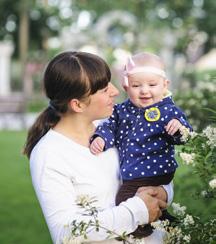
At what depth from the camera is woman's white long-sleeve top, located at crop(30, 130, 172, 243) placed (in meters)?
2.61

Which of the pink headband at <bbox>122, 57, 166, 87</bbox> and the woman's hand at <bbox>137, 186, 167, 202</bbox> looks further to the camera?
the pink headband at <bbox>122, 57, 166, 87</bbox>

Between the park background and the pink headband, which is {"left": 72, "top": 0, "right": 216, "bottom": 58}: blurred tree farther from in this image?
the pink headband

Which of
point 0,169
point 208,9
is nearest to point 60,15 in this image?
point 208,9

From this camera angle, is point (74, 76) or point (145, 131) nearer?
point (74, 76)

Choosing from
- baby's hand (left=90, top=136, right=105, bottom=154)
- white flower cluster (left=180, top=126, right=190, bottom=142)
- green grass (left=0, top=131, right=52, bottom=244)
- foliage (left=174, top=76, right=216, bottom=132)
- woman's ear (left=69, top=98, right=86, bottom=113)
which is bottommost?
green grass (left=0, top=131, right=52, bottom=244)

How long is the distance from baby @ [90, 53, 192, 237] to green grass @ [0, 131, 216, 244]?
1.32 metres

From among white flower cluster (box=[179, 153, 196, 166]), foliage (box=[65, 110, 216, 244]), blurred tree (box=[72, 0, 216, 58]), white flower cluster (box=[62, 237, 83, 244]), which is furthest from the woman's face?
blurred tree (box=[72, 0, 216, 58])

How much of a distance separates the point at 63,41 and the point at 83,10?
1.90 metres

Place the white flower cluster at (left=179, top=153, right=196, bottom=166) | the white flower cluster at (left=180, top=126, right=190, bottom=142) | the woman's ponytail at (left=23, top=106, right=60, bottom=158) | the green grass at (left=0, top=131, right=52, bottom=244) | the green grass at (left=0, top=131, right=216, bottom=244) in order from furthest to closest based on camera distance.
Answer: the green grass at (left=0, top=131, right=52, bottom=244)
the green grass at (left=0, top=131, right=216, bottom=244)
the woman's ponytail at (left=23, top=106, right=60, bottom=158)
the white flower cluster at (left=180, top=126, right=190, bottom=142)
the white flower cluster at (left=179, top=153, right=196, bottom=166)

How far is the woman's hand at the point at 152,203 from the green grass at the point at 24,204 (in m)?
1.43

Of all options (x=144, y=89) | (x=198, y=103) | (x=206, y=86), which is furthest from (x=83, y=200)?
(x=206, y=86)

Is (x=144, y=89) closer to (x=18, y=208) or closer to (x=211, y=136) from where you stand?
(x=211, y=136)

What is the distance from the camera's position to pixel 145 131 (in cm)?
290

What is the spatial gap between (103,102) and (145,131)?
0.75ft
